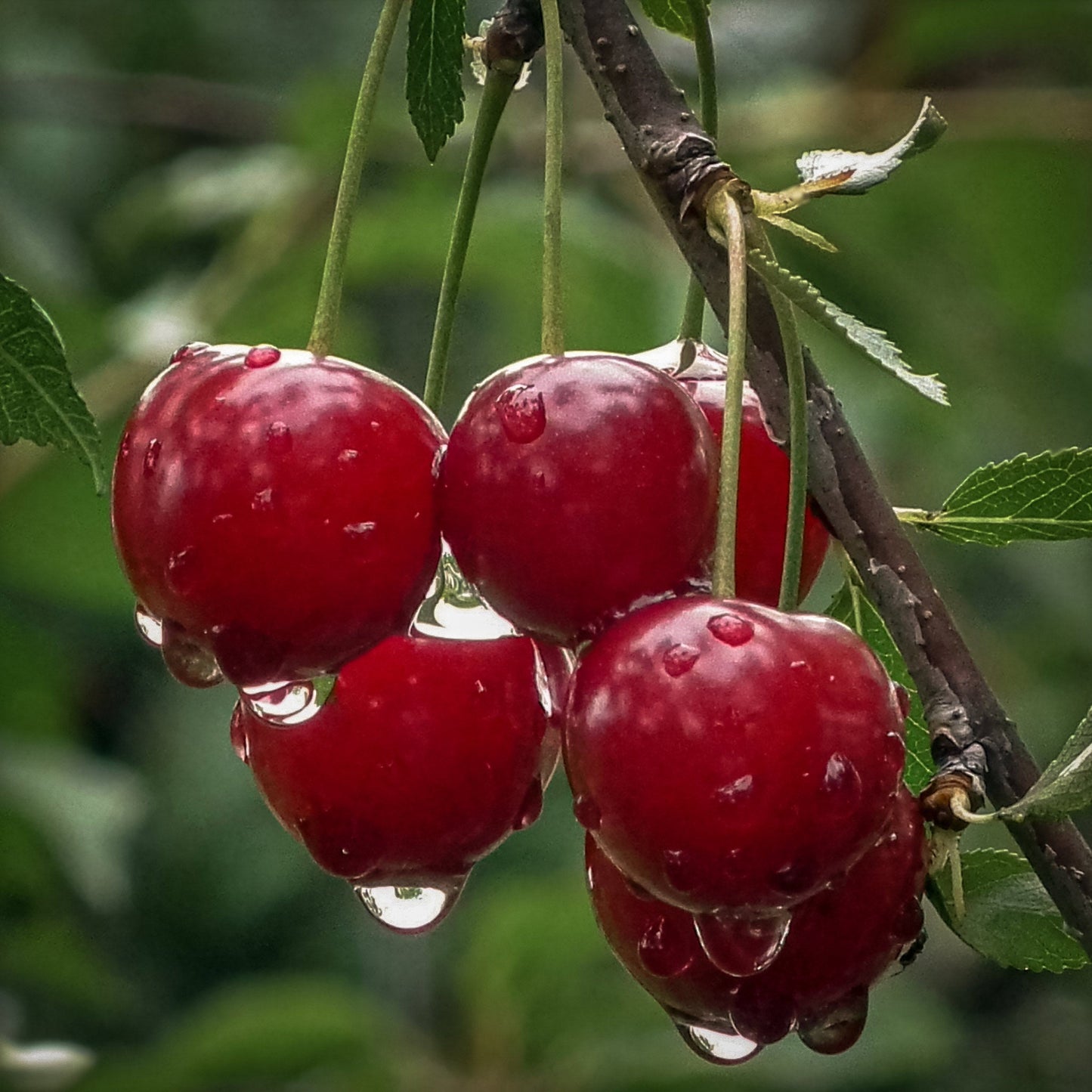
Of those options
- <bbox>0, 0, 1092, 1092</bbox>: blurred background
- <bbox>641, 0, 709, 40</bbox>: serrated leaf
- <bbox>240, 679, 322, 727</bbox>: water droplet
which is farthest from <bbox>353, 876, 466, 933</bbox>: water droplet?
<bbox>0, 0, 1092, 1092</bbox>: blurred background

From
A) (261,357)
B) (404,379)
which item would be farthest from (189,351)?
(404,379)

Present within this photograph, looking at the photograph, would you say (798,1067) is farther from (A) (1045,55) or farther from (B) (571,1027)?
(A) (1045,55)

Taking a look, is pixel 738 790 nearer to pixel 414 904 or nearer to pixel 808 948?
pixel 808 948

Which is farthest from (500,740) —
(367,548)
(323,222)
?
(323,222)

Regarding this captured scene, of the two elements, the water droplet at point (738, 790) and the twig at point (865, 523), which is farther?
the twig at point (865, 523)

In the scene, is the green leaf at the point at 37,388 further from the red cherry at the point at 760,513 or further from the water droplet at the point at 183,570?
the red cherry at the point at 760,513

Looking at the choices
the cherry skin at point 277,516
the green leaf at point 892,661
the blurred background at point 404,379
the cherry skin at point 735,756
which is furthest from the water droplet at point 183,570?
the blurred background at point 404,379

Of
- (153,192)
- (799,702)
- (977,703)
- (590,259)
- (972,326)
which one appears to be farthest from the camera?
(972,326)
